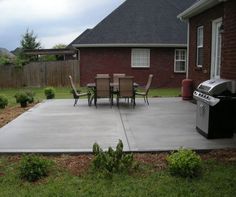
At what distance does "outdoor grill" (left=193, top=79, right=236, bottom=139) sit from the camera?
22.5 ft

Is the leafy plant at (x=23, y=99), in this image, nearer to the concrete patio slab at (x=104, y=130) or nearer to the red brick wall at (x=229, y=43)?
the concrete patio slab at (x=104, y=130)

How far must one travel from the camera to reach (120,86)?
38.7 feet

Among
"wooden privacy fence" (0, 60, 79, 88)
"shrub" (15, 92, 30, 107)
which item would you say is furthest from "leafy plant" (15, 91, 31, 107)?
"wooden privacy fence" (0, 60, 79, 88)

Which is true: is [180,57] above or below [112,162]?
above

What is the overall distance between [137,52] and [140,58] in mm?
439

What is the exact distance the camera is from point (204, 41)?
12.6 metres

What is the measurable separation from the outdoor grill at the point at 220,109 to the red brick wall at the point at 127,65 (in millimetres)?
15993

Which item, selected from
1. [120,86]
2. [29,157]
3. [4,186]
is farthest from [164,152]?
[120,86]

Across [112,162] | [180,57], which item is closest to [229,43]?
[112,162]

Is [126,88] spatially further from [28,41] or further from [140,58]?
[28,41]

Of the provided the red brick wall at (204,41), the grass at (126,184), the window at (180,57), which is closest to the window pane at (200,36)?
the red brick wall at (204,41)

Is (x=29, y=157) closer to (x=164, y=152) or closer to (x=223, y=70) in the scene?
(x=164, y=152)

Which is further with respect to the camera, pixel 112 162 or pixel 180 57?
pixel 180 57

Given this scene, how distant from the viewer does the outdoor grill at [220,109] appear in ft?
22.5
